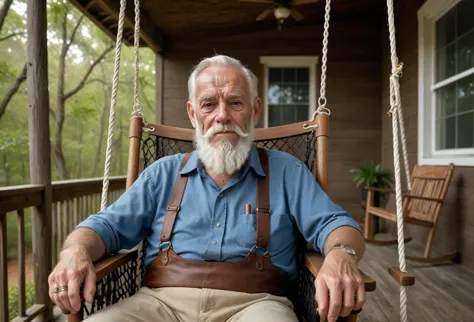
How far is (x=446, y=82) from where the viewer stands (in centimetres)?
378

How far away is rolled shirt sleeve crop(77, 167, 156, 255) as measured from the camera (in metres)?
1.31

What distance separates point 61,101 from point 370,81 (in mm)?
10438

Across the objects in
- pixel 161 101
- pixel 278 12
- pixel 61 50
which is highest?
pixel 61 50

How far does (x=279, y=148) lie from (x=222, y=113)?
46cm

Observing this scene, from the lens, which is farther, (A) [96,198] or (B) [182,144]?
(A) [96,198]

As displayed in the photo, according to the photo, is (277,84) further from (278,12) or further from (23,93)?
(23,93)

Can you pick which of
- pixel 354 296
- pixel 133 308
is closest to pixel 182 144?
pixel 133 308

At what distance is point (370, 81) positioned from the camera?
5.84 metres

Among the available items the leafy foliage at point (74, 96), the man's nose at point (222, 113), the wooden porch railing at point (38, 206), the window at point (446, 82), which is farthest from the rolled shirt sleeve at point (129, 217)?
the leafy foliage at point (74, 96)

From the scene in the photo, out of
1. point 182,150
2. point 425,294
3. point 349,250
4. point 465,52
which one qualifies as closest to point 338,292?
point 349,250

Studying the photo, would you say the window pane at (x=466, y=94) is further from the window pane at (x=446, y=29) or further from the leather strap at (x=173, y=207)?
the leather strap at (x=173, y=207)

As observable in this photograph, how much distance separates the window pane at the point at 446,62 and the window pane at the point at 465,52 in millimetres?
125

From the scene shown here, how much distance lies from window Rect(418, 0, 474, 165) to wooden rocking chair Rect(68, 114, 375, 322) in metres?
2.35

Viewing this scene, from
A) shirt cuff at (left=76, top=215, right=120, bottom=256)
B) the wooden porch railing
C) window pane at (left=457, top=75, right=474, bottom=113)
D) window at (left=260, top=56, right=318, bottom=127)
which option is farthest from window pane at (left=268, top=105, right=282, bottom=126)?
shirt cuff at (left=76, top=215, right=120, bottom=256)
